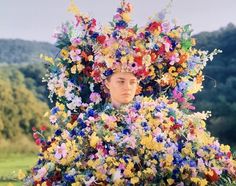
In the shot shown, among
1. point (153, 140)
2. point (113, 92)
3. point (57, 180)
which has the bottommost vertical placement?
point (57, 180)

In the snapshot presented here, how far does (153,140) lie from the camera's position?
19.5 ft

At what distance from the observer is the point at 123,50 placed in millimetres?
6914

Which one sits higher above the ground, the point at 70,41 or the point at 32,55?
the point at 32,55

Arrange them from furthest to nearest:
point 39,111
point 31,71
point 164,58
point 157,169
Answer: point 31,71, point 39,111, point 164,58, point 157,169

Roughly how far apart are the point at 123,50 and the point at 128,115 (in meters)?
0.87

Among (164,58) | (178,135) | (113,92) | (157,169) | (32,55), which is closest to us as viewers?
(157,169)

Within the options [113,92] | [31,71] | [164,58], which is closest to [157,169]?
[113,92]

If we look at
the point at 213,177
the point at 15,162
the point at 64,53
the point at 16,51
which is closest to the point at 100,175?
the point at 213,177

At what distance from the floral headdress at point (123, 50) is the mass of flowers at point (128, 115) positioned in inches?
0.5

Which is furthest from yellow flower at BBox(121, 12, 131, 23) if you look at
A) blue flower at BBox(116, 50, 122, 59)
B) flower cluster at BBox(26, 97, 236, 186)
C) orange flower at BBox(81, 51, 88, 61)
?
flower cluster at BBox(26, 97, 236, 186)

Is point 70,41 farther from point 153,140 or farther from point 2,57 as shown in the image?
point 2,57

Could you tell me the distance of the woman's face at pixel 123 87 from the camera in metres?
6.72

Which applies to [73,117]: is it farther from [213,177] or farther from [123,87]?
[213,177]

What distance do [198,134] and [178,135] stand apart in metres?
0.23
